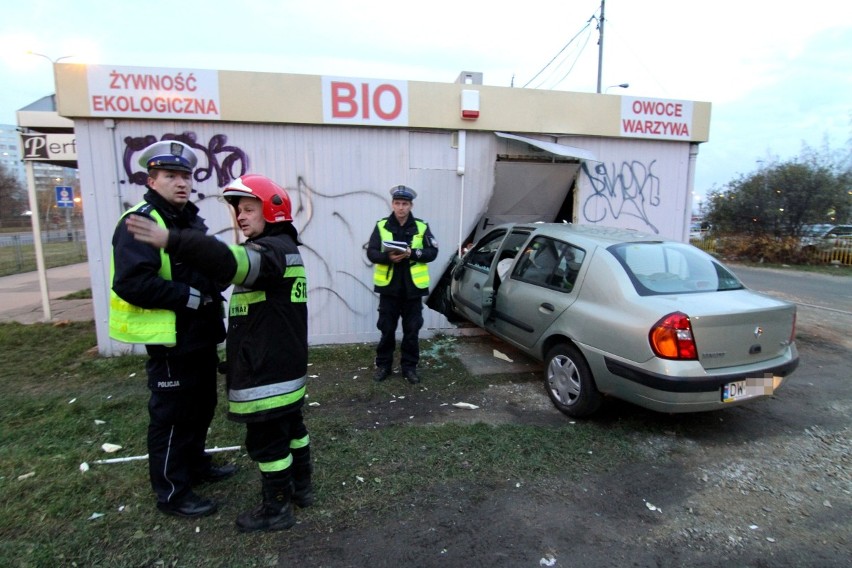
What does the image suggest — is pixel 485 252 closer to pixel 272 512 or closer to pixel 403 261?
pixel 403 261

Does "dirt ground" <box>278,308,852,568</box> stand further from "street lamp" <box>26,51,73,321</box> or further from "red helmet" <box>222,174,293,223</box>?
"street lamp" <box>26,51,73,321</box>

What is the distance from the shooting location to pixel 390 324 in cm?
472

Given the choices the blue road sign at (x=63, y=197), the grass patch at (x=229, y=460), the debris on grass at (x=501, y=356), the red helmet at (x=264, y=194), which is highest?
the blue road sign at (x=63, y=197)

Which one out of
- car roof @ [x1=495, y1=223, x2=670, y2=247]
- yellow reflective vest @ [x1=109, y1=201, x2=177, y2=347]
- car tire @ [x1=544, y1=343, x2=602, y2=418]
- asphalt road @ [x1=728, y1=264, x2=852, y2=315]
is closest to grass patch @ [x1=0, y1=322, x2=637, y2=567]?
car tire @ [x1=544, y1=343, x2=602, y2=418]

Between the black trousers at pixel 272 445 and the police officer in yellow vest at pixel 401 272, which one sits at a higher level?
the police officer in yellow vest at pixel 401 272

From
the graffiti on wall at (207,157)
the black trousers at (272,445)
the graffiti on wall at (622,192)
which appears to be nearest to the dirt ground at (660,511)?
the black trousers at (272,445)

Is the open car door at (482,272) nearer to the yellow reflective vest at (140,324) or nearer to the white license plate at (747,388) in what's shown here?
the white license plate at (747,388)

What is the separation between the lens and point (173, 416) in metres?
2.61

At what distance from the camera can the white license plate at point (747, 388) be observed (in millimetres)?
3281

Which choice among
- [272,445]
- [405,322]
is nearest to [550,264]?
[405,322]

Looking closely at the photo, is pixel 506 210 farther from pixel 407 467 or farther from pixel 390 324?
pixel 407 467

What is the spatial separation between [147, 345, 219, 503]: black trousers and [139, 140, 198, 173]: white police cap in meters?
1.01

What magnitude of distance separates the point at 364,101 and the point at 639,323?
4.06 metres

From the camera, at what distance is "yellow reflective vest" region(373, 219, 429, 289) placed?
4578 millimetres
